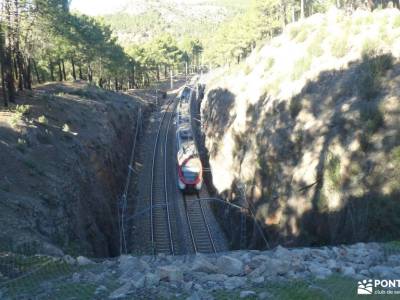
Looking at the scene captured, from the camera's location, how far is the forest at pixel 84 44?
109ft

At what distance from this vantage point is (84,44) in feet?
183

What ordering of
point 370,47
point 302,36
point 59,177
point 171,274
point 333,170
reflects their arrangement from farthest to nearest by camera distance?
point 302,36
point 370,47
point 59,177
point 333,170
point 171,274

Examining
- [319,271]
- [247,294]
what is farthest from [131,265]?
[319,271]

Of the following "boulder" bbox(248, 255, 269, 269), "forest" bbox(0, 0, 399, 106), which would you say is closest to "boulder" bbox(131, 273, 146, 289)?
"boulder" bbox(248, 255, 269, 269)

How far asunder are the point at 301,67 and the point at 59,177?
16872 mm

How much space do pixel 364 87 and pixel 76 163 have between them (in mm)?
16095

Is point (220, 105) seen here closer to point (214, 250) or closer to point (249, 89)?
point (249, 89)

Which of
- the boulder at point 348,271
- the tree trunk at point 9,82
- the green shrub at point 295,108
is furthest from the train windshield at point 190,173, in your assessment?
the boulder at point 348,271

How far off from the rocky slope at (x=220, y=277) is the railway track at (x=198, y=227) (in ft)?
52.8

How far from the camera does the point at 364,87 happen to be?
2073cm

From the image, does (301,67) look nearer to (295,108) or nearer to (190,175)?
(295,108)

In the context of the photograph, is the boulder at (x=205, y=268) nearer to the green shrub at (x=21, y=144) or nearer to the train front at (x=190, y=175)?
Result: the green shrub at (x=21, y=144)

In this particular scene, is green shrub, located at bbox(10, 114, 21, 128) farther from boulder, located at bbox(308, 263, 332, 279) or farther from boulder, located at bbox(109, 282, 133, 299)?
boulder, located at bbox(308, 263, 332, 279)

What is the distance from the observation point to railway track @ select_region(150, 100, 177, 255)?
27.8m
